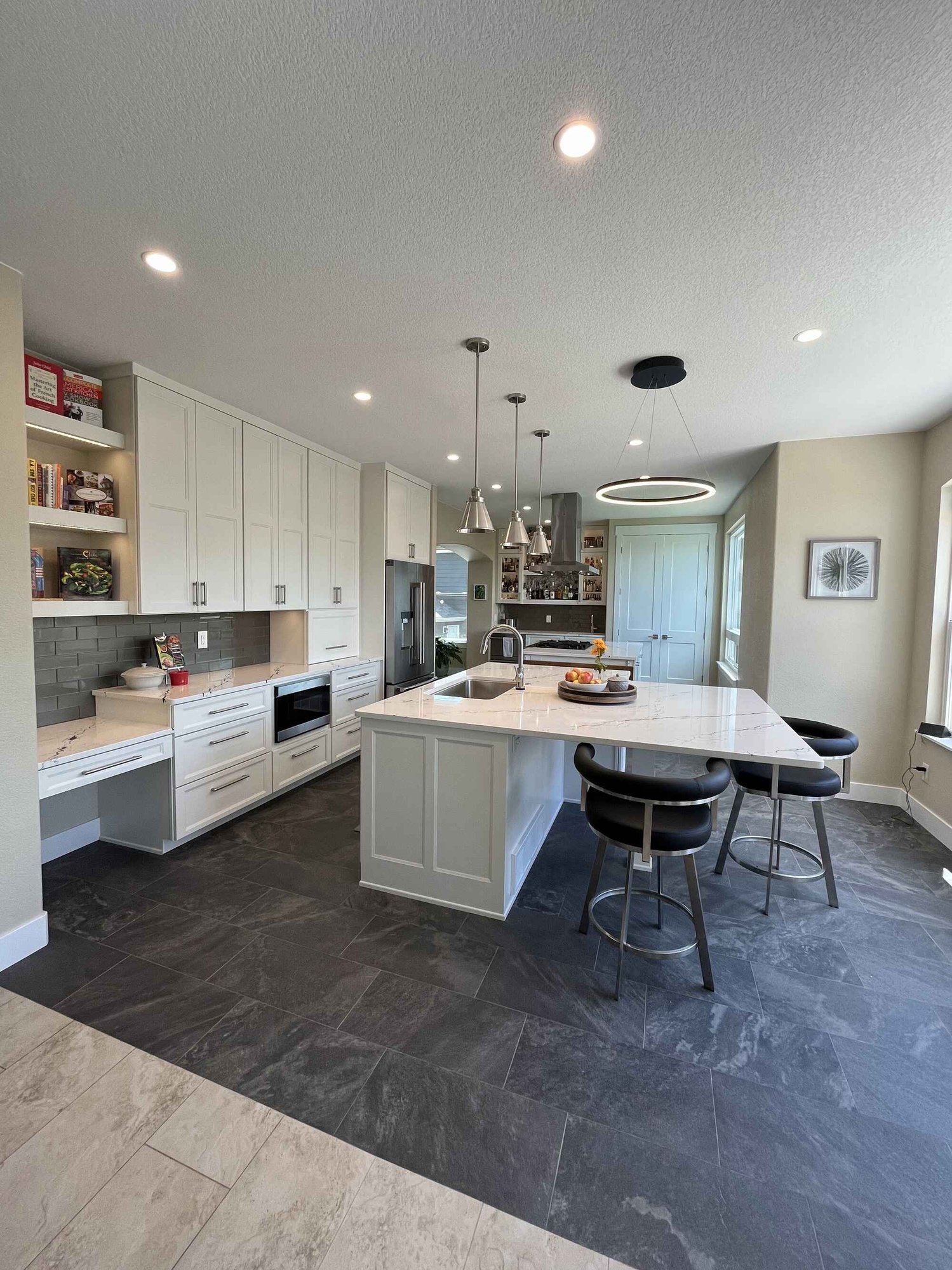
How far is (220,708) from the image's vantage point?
3037mm

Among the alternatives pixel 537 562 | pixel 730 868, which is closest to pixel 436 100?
pixel 730 868

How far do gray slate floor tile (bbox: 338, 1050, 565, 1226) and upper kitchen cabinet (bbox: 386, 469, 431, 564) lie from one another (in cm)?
385

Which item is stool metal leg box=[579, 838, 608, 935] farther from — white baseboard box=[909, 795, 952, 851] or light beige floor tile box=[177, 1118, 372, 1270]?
white baseboard box=[909, 795, 952, 851]

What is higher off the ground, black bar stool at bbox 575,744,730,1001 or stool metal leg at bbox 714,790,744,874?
black bar stool at bbox 575,744,730,1001

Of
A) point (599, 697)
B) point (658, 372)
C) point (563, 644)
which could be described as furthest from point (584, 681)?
point (563, 644)

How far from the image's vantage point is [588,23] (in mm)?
1061

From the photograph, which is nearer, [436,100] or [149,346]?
[436,100]

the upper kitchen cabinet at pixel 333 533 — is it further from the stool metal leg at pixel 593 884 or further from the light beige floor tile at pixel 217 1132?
the light beige floor tile at pixel 217 1132

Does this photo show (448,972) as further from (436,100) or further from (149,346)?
(149,346)

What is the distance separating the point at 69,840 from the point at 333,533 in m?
2.71

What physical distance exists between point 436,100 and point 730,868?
3366 mm

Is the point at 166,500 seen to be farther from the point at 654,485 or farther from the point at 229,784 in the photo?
the point at 654,485

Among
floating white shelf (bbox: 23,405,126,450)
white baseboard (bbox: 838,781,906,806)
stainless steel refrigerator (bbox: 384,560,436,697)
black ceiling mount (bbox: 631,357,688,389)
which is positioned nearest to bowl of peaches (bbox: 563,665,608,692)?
black ceiling mount (bbox: 631,357,688,389)

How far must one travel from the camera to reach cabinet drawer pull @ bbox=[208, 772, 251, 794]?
3.02 metres
